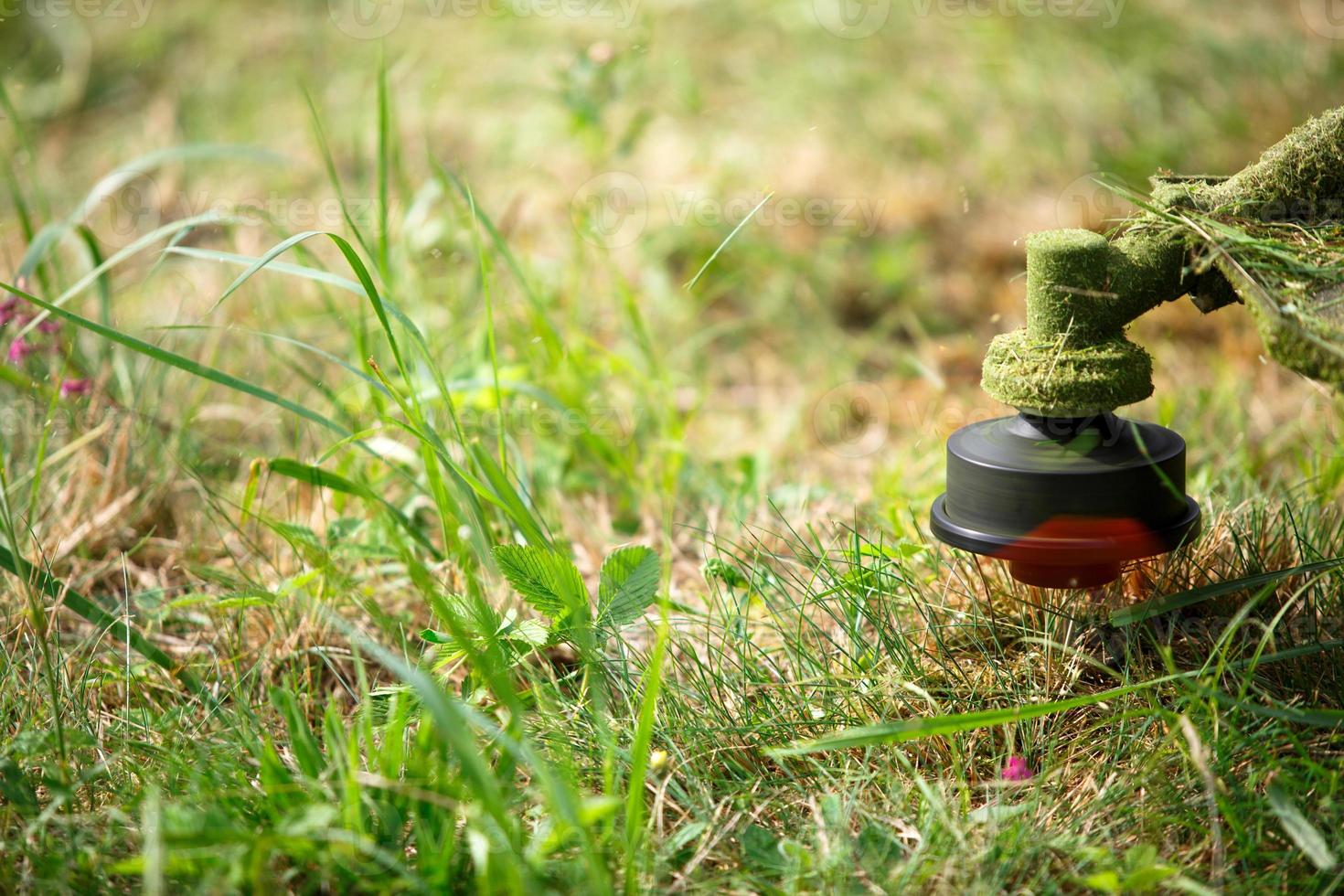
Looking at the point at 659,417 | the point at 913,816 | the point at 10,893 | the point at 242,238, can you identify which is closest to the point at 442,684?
the point at 10,893

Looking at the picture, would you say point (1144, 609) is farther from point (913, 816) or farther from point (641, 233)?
point (641, 233)

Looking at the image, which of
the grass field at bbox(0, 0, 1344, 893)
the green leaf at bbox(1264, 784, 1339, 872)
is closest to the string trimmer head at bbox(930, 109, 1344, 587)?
the grass field at bbox(0, 0, 1344, 893)

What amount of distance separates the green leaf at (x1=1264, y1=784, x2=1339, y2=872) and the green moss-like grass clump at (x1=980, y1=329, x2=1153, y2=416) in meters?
0.51

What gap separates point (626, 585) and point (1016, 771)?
1.92 feet

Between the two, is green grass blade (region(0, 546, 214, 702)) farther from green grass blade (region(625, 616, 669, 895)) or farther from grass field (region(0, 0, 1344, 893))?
green grass blade (region(625, 616, 669, 895))

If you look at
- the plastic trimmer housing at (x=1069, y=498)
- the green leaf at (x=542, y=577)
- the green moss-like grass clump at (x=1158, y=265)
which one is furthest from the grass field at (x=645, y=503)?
the green moss-like grass clump at (x=1158, y=265)

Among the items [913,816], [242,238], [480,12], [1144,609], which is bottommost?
[913,816]

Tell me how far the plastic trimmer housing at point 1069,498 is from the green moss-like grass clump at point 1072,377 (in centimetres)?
5

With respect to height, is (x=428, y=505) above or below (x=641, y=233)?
below

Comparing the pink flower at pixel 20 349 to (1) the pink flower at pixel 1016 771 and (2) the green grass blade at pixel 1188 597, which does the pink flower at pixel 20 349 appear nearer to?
(1) the pink flower at pixel 1016 771

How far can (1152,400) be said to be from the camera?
2.64m

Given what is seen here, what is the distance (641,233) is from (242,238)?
1.33 meters

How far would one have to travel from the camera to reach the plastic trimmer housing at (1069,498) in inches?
54.6

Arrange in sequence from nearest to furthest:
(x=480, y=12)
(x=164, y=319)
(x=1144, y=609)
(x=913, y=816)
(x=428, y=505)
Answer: (x=913, y=816)
(x=1144, y=609)
(x=428, y=505)
(x=164, y=319)
(x=480, y=12)
